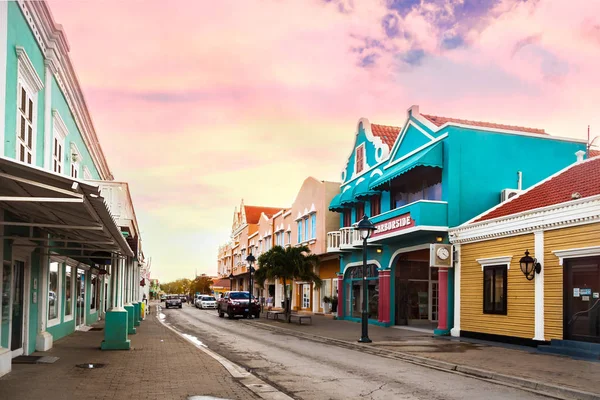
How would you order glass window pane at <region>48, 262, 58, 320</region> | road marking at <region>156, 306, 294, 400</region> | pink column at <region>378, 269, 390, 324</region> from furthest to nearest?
pink column at <region>378, 269, 390, 324</region>, glass window pane at <region>48, 262, 58, 320</region>, road marking at <region>156, 306, 294, 400</region>

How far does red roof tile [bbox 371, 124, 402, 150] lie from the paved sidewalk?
11.0m

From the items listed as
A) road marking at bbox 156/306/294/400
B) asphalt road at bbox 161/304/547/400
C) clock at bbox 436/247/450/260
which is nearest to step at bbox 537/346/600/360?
asphalt road at bbox 161/304/547/400

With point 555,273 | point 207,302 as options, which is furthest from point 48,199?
point 207,302

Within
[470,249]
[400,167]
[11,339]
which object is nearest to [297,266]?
[400,167]

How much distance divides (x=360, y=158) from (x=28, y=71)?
22.0m

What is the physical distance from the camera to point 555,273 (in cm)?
1720

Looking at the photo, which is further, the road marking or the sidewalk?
the road marking

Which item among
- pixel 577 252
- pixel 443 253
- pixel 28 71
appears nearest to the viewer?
pixel 28 71

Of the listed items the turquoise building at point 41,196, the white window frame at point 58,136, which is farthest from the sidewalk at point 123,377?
the white window frame at point 58,136

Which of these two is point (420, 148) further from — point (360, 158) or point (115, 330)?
point (115, 330)

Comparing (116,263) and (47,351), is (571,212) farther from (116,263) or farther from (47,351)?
(47,351)

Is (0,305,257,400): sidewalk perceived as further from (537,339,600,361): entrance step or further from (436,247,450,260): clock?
(436,247,450,260): clock

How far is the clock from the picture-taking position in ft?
71.6

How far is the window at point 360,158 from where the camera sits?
3192 cm
